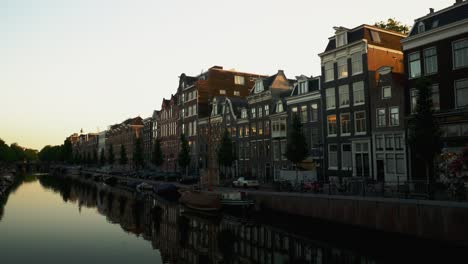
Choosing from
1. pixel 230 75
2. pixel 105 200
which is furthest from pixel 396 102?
pixel 230 75

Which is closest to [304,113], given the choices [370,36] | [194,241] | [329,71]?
[329,71]

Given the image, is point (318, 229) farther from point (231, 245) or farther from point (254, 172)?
point (254, 172)

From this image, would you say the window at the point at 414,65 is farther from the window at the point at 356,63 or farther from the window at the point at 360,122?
the window at the point at 360,122

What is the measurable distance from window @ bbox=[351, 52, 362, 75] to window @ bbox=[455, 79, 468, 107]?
12.1 meters

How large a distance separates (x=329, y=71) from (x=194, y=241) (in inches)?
1181

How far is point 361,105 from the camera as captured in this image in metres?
45.4

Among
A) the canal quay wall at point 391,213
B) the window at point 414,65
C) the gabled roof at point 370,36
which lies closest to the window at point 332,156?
the canal quay wall at point 391,213

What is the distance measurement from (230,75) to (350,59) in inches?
1944

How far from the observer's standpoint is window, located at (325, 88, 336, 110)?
162ft

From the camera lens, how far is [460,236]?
23.1m

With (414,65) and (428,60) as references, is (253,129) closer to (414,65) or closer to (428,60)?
(414,65)

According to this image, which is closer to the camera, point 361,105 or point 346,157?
point 361,105

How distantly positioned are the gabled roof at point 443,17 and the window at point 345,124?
1196 centimetres

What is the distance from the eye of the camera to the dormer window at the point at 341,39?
48.0 meters
